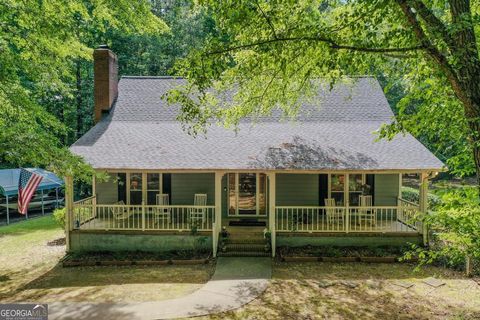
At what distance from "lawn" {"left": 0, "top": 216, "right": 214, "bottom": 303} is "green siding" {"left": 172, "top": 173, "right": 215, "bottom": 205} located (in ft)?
13.1

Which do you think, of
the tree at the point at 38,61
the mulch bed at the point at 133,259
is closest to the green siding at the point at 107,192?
the mulch bed at the point at 133,259

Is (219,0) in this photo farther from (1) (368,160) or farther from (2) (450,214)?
(1) (368,160)

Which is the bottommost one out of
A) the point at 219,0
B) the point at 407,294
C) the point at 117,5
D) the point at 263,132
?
the point at 407,294

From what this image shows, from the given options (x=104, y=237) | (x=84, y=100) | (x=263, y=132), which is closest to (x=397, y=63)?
(x=263, y=132)

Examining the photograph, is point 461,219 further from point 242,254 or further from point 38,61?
point 38,61

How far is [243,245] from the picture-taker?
12.3m

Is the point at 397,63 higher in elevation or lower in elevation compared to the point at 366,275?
higher

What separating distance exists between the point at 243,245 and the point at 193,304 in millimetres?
4236

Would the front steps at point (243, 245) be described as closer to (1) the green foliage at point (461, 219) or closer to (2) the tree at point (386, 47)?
(2) the tree at point (386, 47)

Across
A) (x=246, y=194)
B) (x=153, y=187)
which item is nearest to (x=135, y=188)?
(x=153, y=187)

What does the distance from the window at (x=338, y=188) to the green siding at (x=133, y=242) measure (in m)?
5.72

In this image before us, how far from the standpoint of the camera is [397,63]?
27.7 ft

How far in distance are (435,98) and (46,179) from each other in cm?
2248

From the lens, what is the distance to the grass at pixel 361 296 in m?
7.83
